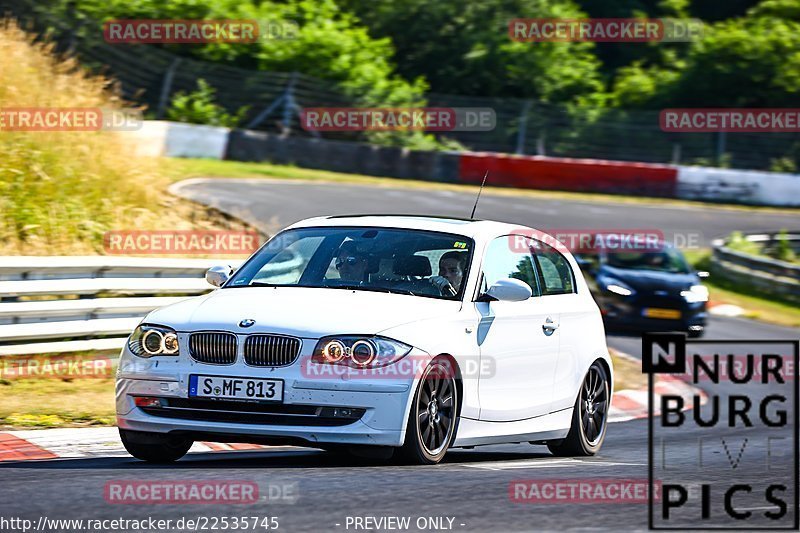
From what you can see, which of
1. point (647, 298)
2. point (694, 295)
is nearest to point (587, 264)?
point (647, 298)

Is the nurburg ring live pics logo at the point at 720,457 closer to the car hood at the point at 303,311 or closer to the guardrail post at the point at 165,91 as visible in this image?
the car hood at the point at 303,311

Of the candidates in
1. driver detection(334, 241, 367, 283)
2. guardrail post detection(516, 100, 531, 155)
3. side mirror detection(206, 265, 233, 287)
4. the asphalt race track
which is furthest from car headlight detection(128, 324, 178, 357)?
guardrail post detection(516, 100, 531, 155)

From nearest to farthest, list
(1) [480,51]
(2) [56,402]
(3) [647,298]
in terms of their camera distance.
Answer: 1. (2) [56,402]
2. (3) [647,298]
3. (1) [480,51]

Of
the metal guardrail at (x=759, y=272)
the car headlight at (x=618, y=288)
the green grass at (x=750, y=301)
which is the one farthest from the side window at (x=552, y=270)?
the metal guardrail at (x=759, y=272)

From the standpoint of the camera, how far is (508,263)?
8.88 meters

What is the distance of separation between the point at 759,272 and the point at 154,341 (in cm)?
2088

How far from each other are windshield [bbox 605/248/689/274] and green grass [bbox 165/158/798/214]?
30.0 ft

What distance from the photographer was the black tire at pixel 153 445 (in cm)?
769

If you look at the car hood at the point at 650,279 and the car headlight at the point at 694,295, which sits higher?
the car hood at the point at 650,279

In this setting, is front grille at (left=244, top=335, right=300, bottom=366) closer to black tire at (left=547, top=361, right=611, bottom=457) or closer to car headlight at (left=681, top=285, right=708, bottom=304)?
black tire at (left=547, top=361, right=611, bottom=457)

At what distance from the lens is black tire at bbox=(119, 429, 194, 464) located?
7691mm

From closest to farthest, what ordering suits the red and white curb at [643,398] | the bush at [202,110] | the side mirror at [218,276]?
the side mirror at [218,276], the red and white curb at [643,398], the bush at [202,110]

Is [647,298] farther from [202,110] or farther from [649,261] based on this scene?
[202,110]

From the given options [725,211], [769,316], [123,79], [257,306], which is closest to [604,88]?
[725,211]
